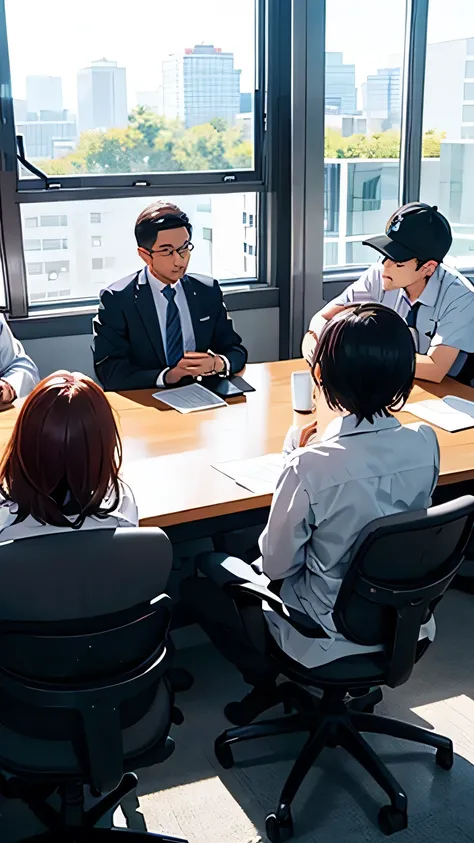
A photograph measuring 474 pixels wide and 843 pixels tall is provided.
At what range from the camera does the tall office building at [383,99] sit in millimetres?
4500

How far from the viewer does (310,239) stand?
4379 millimetres

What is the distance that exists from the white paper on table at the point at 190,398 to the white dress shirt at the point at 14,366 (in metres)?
0.44

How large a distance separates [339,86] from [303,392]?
2359 millimetres

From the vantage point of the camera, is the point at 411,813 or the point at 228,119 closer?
the point at 411,813

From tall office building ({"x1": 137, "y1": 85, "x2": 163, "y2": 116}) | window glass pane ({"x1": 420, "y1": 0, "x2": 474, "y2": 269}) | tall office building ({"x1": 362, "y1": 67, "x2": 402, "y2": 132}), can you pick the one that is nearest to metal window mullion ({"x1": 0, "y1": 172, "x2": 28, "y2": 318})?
tall office building ({"x1": 137, "y1": 85, "x2": 163, "y2": 116})

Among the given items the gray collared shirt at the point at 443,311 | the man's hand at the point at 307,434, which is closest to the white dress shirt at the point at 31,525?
the man's hand at the point at 307,434

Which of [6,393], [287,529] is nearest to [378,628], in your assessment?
[287,529]

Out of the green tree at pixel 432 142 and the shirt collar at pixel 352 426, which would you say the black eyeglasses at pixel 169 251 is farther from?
the green tree at pixel 432 142

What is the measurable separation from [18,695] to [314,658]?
657 mm

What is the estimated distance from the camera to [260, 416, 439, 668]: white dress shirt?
1773mm

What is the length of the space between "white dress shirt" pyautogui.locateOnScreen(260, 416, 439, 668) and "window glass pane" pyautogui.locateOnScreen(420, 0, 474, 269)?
3264 millimetres

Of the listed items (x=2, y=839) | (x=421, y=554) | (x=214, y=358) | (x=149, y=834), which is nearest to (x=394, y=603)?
(x=421, y=554)

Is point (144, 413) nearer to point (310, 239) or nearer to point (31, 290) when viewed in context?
point (31, 290)

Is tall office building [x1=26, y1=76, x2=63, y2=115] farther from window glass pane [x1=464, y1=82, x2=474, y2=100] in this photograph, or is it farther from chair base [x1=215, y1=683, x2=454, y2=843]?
chair base [x1=215, y1=683, x2=454, y2=843]
